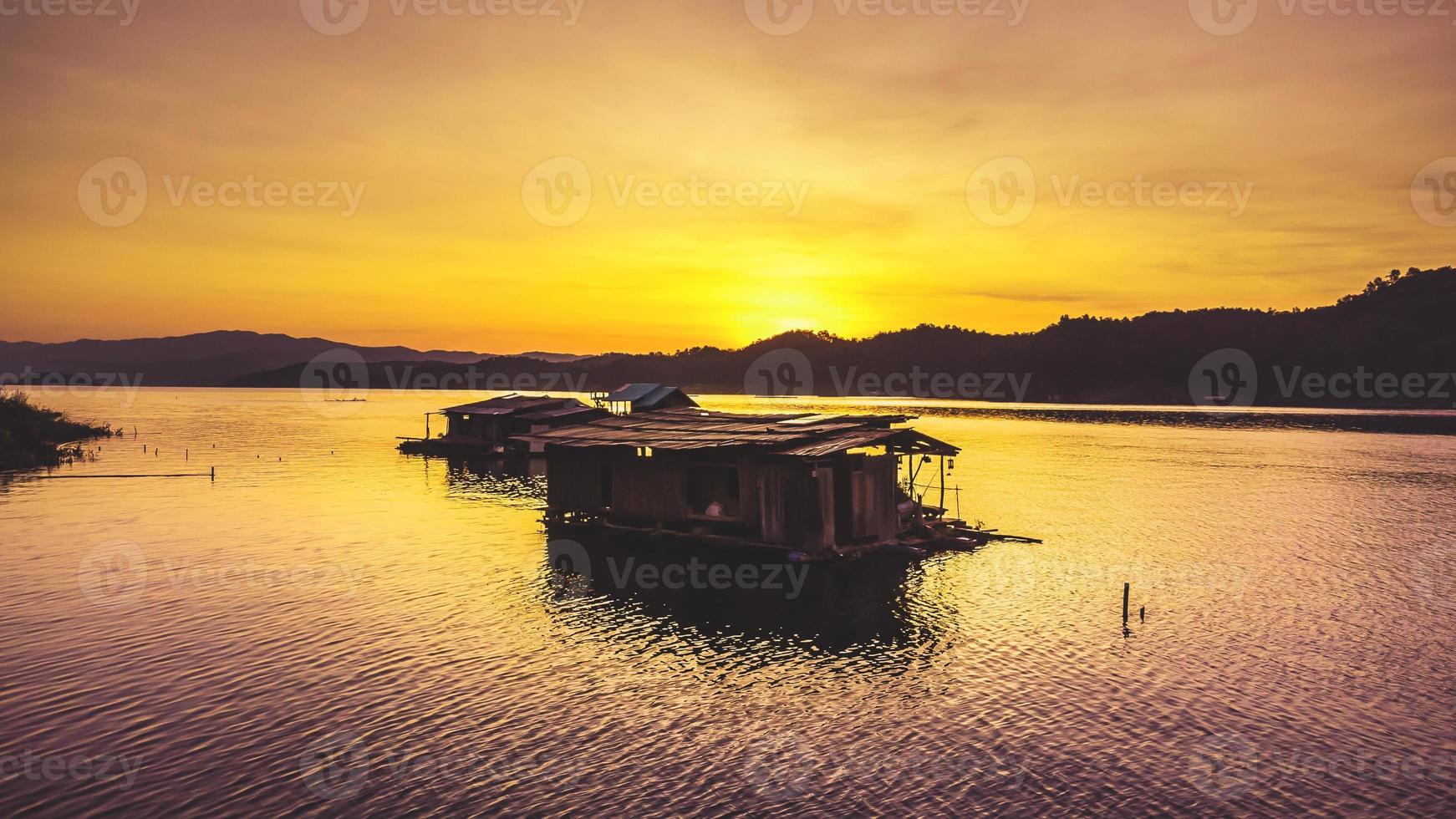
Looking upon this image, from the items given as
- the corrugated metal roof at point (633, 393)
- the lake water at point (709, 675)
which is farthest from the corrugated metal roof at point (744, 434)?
the corrugated metal roof at point (633, 393)

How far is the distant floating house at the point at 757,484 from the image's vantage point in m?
36.0

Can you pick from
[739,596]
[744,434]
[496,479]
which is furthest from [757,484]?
[496,479]

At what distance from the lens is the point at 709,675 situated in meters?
23.3

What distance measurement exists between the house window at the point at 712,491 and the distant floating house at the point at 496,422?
143ft

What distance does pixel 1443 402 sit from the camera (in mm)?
181375

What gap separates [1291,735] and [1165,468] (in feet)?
230

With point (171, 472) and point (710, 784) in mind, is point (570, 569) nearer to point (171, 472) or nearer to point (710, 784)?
point (710, 784)

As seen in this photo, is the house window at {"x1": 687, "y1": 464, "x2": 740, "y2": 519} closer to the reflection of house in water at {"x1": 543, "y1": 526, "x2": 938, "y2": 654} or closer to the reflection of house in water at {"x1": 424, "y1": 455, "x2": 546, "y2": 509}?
the reflection of house in water at {"x1": 543, "y1": 526, "x2": 938, "y2": 654}

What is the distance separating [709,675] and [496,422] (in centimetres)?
6825

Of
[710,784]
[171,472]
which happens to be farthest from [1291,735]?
[171,472]

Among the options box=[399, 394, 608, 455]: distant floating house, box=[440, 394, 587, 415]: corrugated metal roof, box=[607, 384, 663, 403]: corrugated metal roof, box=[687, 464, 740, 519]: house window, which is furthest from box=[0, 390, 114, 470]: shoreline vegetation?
box=[687, 464, 740, 519]: house window

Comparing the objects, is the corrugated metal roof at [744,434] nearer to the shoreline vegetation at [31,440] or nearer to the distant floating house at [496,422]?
the distant floating house at [496,422]

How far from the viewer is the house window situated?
38562mm

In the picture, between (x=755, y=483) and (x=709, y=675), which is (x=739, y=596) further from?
(x=709, y=675)
